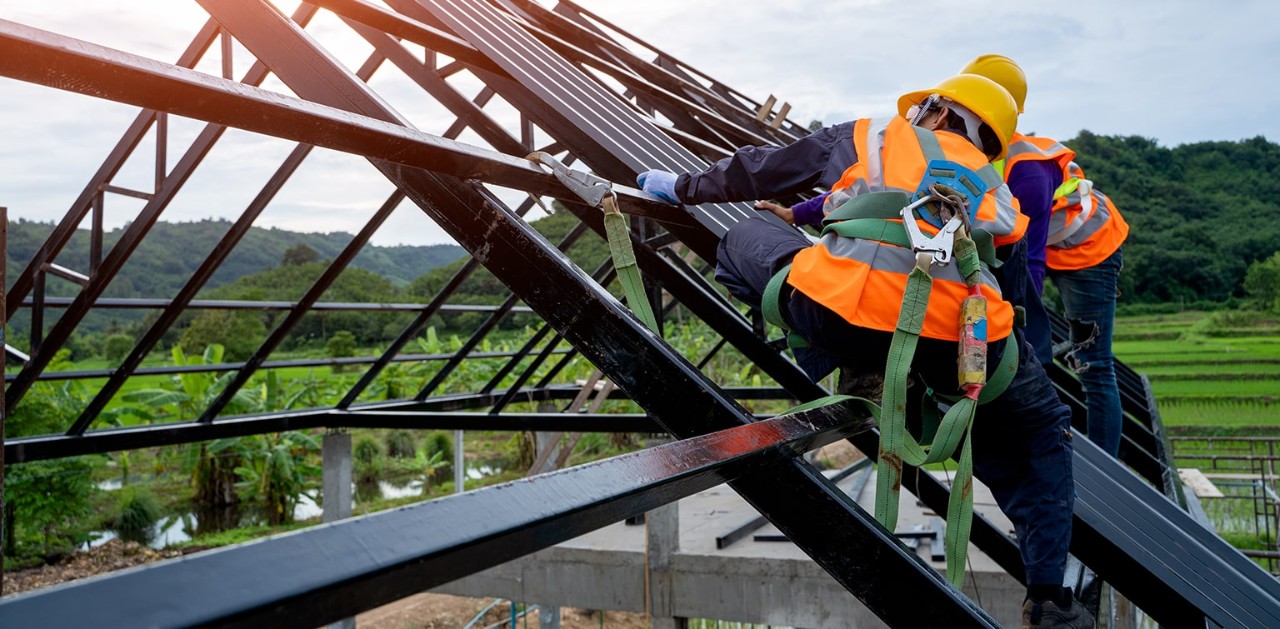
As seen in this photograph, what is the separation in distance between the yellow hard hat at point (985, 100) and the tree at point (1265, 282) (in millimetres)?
57679

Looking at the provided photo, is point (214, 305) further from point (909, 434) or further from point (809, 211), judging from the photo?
point (909, 434)

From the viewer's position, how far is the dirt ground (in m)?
15.5

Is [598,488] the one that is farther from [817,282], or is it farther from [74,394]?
[74,394]

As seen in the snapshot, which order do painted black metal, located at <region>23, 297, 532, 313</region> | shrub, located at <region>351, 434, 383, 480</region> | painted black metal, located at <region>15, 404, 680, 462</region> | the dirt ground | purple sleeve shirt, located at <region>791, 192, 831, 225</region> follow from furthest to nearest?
shrub, located at <region>351, 434, 383, 480</region> < the dirt ground < painted black metal, located at <region>15, 404, 680, 462</region> < painted black metal, located at <region>23, 297, 532, 313</region> < purple sleeve shirt, located at <region>791, 192, 831, 225</region>

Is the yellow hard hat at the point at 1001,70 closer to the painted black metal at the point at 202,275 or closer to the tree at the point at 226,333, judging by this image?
the painted black metal at the point at 202,275

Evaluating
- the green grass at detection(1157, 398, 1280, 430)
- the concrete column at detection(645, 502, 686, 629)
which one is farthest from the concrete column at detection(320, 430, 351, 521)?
the green grass at detection(1157, 398, 1280, 430)

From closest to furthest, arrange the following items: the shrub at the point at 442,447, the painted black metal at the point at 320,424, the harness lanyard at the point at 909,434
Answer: the harness lanyard at the point at 909,434
the painted black metal at the point at 320,424
the shrub at the point at 442,447

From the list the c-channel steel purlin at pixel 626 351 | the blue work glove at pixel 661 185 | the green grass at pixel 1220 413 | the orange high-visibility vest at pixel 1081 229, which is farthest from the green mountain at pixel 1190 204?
the c-channel steel purlin at pixel 626 351

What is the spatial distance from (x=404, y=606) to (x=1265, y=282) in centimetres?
5416

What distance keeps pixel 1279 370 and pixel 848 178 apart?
2279 inches

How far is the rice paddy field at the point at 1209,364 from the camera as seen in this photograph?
144ft

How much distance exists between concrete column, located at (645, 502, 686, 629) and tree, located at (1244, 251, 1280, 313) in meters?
53.7

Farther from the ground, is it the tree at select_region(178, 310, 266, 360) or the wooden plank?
the wooden plank

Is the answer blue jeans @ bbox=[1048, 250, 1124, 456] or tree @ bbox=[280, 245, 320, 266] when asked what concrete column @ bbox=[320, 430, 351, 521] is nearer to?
blue jeans @ bbox=[1048, 250, 1124, 456]
